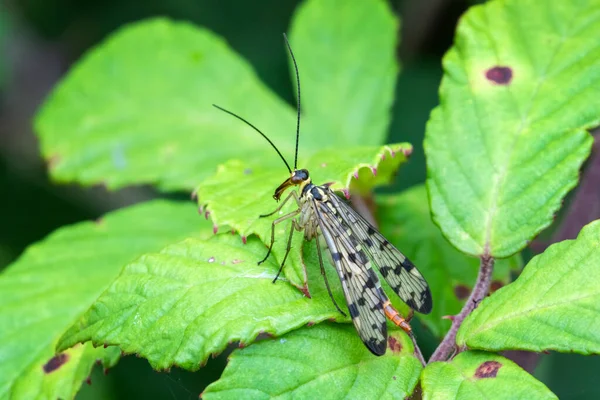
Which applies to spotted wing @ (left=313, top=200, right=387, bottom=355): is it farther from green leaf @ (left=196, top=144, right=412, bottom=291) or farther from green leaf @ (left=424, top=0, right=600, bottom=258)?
green leaf @ (left=424, top=0, right=600, bottom=258)

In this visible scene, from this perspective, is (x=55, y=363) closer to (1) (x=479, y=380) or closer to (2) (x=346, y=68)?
(1) (x=479, y=380)

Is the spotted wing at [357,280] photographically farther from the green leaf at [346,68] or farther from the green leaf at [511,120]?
the green leaf at [346,68]

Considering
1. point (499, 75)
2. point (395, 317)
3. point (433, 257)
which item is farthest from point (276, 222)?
point (499, 75)

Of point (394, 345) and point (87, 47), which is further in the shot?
point (87, 47)

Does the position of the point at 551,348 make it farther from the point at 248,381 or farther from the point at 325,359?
the point at 248,381

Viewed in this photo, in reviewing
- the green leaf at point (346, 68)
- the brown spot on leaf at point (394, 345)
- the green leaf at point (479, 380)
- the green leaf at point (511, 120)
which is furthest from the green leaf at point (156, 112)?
the green leaf at point (479, 380)

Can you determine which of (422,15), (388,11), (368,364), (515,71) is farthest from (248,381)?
(422,15)
